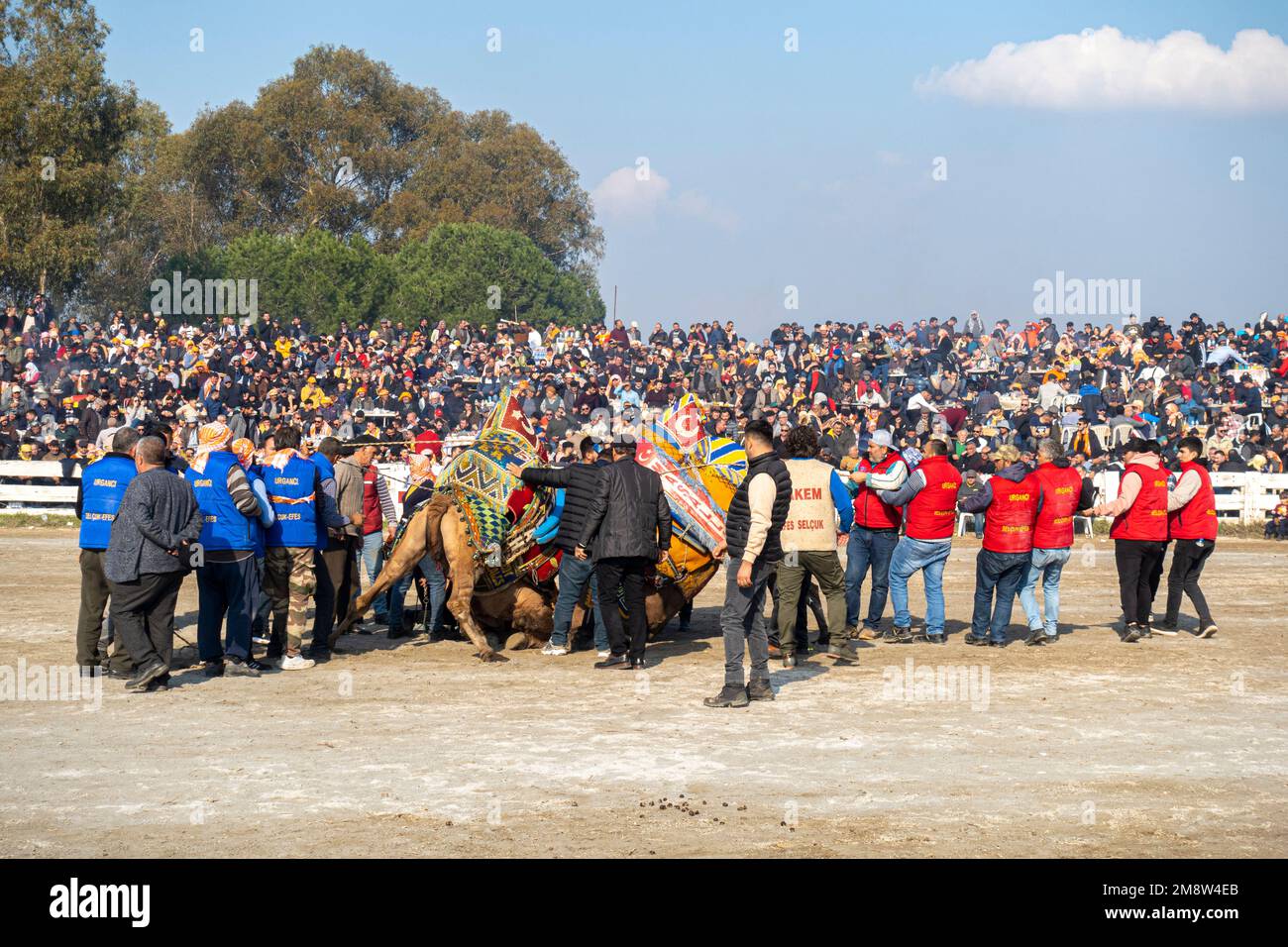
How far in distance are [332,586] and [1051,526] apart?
640cm

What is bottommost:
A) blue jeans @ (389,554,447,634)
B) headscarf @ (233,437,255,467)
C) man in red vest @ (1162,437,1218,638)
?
blue jeans @ (389,554,447,634)

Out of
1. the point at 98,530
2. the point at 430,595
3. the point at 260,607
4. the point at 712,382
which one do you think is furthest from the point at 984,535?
the point at 712,382

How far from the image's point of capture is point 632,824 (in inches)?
263

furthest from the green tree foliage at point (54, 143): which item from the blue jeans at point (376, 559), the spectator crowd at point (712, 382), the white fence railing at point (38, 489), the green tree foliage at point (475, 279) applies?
the blue jeans at point (376, 559)

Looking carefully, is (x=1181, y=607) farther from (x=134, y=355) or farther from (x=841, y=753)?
(x=134, y=355)

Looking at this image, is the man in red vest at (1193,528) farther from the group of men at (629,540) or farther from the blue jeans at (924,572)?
the blue jeans at (924,572)

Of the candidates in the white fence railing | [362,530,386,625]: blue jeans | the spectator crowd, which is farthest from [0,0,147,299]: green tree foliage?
[362,530,386,625]: blue jeans

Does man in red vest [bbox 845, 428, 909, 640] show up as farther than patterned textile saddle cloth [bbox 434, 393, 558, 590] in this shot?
Yes

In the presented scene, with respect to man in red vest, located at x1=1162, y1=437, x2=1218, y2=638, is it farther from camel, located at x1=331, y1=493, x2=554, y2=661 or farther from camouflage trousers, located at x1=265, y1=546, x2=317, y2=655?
camouflage trousers, located at x1=265, y1=546, x2=317, y2=655

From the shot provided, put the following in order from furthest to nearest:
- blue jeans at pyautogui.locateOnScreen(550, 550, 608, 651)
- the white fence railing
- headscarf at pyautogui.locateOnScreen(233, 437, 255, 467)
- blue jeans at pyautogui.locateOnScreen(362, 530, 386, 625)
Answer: the white fence railing, blue jeans at pyautogui.locateOnScreen(362, 530, 386, 625), blue jeans at pyautogui.locateOnScreen(550, 550, 608, 651), headscarf at pyautogui.locateOnScreen(233, 437, 255, 467)

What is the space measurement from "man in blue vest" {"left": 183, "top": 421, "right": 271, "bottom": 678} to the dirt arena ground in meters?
0.32

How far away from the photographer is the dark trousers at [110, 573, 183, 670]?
985cm

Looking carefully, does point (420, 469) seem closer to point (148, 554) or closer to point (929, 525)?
point (148, 554)

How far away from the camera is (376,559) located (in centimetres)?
1338
